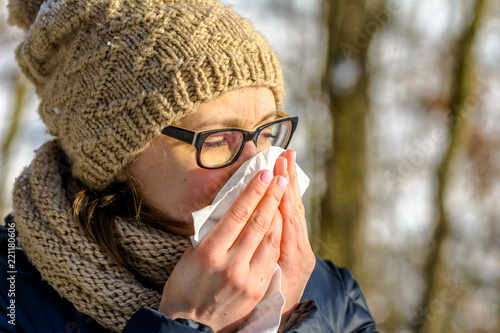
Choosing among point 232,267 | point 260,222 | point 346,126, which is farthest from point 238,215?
point 346,126

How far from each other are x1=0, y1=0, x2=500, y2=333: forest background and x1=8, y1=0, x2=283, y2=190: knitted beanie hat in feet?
12.0

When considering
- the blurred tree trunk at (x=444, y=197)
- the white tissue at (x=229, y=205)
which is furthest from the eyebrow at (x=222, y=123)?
the blurred tree trunk at (x=444, y=197)

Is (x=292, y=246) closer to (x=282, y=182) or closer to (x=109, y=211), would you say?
(x=282, y=182)

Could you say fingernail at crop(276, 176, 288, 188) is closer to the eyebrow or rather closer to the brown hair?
the eyebrow

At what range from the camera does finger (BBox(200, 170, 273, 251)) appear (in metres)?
1.58

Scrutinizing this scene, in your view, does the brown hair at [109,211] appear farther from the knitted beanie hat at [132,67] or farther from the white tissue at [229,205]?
the white tissue at [229,205]

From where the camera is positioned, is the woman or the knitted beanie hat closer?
the woman

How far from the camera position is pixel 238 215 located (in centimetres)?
160

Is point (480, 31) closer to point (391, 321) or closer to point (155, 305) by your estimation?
point (391, 321)

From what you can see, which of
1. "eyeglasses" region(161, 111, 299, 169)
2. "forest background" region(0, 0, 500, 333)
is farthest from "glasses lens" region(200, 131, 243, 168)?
"forest background" region(0, 0, 500, 333)

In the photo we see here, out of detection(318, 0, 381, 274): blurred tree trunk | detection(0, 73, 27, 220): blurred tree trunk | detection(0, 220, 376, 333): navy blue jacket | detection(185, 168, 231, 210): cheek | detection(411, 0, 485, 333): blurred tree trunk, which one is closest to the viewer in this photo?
detection(0, 220, 376, 333): navy blue jacket

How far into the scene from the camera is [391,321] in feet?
24.6

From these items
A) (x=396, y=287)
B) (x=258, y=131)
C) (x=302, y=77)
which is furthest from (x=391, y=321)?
(x=258, y=131)

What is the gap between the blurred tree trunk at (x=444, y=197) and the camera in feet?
20.1
